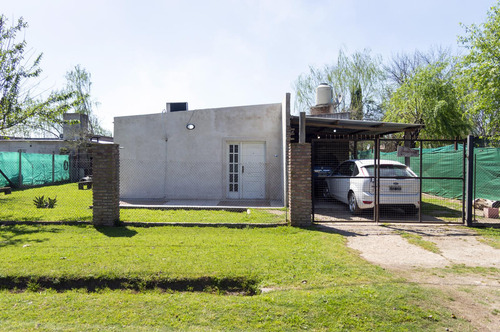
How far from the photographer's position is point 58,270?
14.3ft

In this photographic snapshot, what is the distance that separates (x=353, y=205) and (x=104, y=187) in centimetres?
640

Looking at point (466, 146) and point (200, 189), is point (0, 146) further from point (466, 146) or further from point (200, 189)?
point (466, 146)

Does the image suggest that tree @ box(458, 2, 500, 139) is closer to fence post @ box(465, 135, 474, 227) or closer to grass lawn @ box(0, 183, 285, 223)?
fence post @ box(465, 135, 474, 227)

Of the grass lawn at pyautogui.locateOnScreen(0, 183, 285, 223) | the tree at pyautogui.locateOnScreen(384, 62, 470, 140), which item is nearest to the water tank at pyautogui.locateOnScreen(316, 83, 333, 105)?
the tree at pyautogui.locateOnScreen(384, 62, 470, 140)

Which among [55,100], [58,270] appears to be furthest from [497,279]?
[55,100]

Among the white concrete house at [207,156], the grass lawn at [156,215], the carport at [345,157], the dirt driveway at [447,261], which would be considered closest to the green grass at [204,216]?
the grass lawn at [156,215]

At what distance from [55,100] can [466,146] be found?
460 inches

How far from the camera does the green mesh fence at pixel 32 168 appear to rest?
16.7m

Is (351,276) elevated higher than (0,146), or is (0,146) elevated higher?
→ (0,146)

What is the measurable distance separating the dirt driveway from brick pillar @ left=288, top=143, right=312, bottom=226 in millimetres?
597

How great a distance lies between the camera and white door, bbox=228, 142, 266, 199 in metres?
12.2

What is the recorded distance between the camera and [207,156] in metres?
12.4

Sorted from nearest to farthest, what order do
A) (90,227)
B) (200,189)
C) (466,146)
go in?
(90,227), (466,146), (200,189)

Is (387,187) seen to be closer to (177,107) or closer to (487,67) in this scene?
(487,67)
